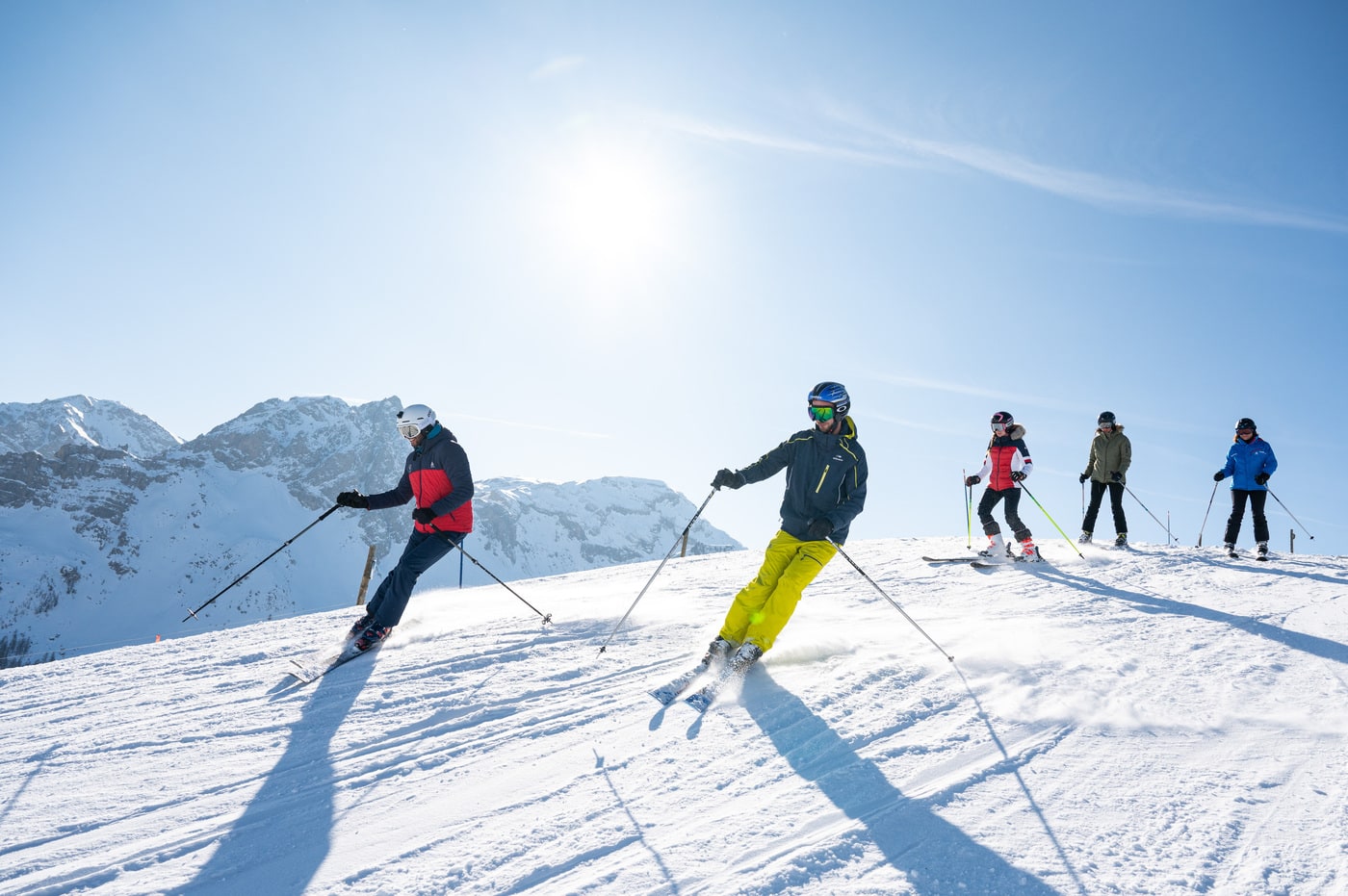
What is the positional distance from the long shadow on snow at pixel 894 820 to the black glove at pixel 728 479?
197 centimetres

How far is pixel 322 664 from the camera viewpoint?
5.40 m

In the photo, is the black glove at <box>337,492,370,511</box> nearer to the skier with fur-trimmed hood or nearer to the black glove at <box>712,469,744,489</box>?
the black glove at <box>712,469,744,489</box>

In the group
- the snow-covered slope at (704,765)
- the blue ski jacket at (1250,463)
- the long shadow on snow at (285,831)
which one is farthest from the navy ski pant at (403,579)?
the blue ski jacket at (1250,463)

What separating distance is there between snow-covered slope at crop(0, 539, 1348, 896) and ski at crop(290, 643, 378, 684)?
0.14 meters

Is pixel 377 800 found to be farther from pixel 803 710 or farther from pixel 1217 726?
pixel 1217 726

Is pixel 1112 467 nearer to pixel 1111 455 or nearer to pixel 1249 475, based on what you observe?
pixel 1111 455

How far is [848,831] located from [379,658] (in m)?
4.37

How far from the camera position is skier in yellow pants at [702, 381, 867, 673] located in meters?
4.76

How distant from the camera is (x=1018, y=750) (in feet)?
11.1

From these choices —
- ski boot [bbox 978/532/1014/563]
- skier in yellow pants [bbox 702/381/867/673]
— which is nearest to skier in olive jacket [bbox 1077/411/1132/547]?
ski boot [bbox 978/532/1014/563]

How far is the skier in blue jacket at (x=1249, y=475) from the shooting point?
10148 mm

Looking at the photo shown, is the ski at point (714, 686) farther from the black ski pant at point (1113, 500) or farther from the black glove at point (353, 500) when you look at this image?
the black ski pant at point (1113, 500)

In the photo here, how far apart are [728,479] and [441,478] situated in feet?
9.13

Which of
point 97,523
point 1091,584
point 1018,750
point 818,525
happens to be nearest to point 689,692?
point 818,525
